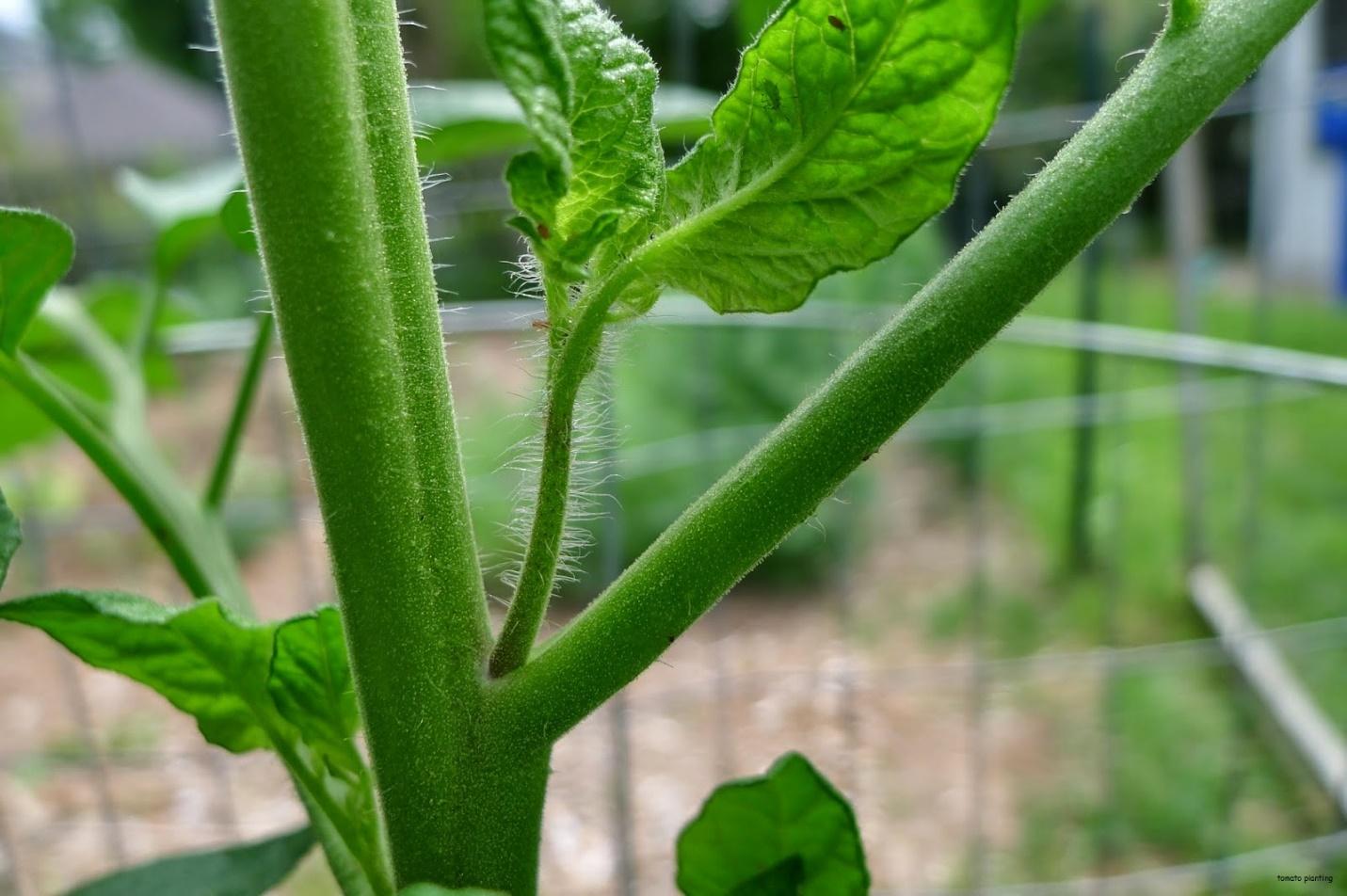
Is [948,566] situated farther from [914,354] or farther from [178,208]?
[914,354]

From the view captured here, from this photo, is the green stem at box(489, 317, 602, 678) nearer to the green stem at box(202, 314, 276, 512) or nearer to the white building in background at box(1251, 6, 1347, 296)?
the green stem at box(202, 314, 276, 512)

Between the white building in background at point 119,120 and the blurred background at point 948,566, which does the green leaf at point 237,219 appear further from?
the white building in background at point 119,120

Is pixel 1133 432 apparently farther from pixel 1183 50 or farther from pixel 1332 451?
pixel 1183 50

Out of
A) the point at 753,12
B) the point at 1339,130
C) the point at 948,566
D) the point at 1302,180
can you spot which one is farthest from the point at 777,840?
the point at 1302,180

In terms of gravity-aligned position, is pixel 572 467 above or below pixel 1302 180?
below

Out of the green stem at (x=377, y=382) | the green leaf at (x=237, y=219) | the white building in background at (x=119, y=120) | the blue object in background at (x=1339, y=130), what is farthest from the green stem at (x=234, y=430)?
the white building in background at (x=119, y=120)

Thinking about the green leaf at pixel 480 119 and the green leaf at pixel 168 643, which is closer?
the green leaf at pixel 168 643
